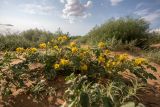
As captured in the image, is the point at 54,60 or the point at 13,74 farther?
the point at 54,60

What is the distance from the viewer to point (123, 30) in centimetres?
852

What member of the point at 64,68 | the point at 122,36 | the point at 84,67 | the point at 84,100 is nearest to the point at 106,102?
the point at 84,100

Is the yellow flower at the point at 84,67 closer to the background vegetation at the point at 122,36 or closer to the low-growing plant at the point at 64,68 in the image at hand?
the low-growing plant at the point at 64,68

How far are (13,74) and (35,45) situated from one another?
4.94 m

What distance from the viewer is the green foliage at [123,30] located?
27.3ft

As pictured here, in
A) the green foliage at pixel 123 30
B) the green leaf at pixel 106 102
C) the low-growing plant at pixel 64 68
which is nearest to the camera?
the green leaf at pixel 106 102

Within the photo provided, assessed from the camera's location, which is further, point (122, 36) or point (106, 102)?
point (122, 36)

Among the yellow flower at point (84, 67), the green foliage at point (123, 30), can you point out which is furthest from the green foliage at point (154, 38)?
the yellow flower at point (84, 67)

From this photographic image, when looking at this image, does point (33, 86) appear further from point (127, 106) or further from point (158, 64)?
point (158, 64)

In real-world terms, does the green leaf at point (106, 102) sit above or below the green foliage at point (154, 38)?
below

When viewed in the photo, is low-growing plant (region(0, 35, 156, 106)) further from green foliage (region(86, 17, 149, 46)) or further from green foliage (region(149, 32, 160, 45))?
green foliage (region(149, 32, 160, 45))

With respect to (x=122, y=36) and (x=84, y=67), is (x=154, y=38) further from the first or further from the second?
(x=84, y=67)

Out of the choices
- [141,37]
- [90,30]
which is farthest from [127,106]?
[90,30]

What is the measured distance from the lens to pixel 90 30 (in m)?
9.94
